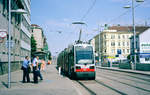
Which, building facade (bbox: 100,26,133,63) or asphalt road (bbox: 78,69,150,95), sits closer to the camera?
asphalt road (bbox: 78,69,150,95)

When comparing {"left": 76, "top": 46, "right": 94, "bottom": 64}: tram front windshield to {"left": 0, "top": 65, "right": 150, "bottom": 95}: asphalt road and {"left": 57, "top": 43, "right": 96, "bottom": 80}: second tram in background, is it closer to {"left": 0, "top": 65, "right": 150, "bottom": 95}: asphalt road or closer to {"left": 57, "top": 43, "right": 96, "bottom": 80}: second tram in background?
{"left": 57, "top": 43, "right": 96, "bottom": 80}: second tram in background

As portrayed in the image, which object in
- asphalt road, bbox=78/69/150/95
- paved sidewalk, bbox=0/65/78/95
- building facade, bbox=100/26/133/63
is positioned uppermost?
building facade, bbox=100/26/133/63

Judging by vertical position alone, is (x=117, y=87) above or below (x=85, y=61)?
below

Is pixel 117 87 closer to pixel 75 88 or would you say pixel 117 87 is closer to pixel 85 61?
pixel 75 88

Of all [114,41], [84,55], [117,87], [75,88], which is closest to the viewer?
[75,88]

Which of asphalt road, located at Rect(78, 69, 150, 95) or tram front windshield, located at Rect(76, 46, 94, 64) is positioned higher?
tram front windshield, located at Rect(76, 46, 94, 64)

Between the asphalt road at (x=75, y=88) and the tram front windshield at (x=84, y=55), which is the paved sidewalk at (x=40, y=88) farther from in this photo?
the tram front windshield at (x=84, y=55)

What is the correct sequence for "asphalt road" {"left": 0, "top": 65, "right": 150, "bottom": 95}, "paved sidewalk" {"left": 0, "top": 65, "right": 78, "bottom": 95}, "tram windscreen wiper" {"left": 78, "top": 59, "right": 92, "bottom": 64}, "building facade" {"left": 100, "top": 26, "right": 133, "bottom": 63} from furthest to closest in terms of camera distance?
→ "building facade" {"left": 100, "top": 26, "right": 133, "bottom": 63}, "tram windscreen wiper" {"left": 78, "top": 59, "right": 92, "bottom": 64}, "asphalt road" {"left": 0, "top": 65, "right": 150, "bottom": 95}, "paved sidewalk" {"left": 0, "top": 65, "right": 78, "bottom": 95}

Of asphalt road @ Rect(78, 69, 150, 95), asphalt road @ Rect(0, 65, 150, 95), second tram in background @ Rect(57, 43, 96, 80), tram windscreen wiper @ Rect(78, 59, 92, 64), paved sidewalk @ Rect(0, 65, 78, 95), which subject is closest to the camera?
paved sidewalk @ Rect(0, 65, 78, 95)

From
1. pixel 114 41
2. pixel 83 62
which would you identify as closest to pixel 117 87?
pixel 83 62

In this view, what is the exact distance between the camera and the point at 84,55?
59.0 ft

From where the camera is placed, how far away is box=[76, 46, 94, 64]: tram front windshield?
17.7m

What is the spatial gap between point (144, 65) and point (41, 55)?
14.3m

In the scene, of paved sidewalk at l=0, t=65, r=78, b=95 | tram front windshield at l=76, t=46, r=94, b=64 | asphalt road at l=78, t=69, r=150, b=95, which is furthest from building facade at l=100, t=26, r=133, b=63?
paved sidewalk at l=0, t=65, r=78, b=95
